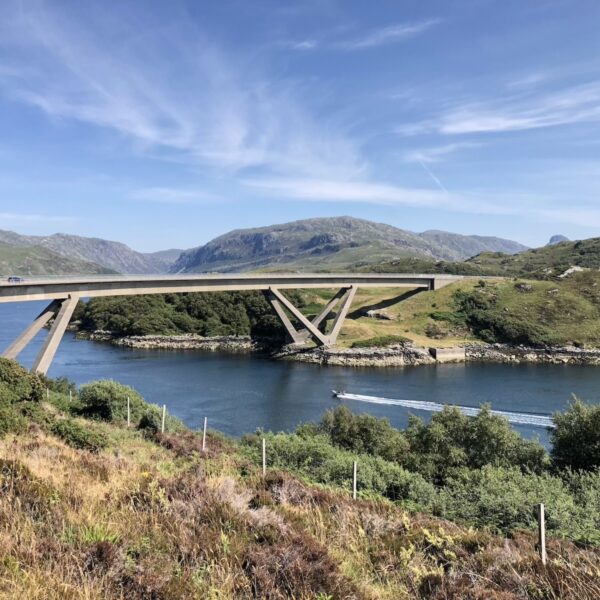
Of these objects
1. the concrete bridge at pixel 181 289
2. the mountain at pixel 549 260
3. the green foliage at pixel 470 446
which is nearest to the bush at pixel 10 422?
the green foliage at pixel 470 446

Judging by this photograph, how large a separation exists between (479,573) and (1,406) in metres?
15.3

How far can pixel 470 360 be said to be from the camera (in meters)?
69.1

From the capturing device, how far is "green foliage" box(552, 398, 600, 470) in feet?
66.6

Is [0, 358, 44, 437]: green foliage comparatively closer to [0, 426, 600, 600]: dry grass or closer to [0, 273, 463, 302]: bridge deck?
[0, 426, 600, 600]: dry grass

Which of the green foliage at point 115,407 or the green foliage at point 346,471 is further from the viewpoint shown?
the green foliage at point 115,407

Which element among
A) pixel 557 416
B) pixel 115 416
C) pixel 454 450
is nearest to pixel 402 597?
pixel 454 450

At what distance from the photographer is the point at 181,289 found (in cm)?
6262

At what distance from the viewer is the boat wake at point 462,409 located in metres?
38.0

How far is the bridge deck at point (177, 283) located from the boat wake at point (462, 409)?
87.7 ft

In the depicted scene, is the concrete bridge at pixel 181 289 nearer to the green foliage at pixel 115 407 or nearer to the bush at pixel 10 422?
the green foliage at pixel 115 407

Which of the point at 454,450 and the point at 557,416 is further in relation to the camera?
the point at 557,416

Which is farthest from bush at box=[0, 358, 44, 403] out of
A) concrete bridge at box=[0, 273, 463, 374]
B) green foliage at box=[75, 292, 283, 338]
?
green foliage at box=[75, 292, 283, 338]

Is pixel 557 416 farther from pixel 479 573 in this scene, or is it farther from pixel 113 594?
pixel 113 594

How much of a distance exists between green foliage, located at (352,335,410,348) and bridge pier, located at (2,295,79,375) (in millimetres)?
38214
